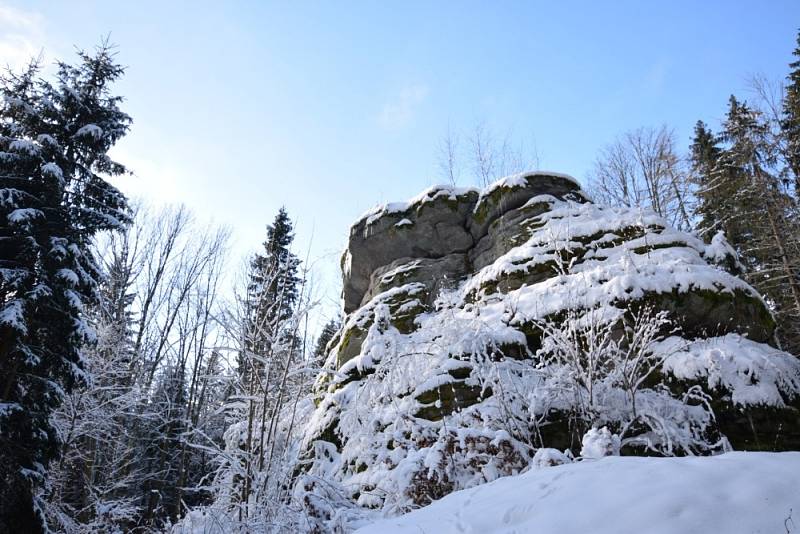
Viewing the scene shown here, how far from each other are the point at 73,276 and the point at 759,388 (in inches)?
459

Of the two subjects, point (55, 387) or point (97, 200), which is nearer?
point (55, 387)

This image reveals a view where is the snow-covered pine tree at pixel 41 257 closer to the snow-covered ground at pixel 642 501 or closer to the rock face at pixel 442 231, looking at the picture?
the rock face at pixel 442 231

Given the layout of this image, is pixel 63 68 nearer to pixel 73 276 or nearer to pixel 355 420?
pixel 73 276

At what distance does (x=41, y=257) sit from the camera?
345 inches

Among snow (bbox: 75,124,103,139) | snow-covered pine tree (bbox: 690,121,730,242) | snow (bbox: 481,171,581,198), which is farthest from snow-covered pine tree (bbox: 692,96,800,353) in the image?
snow (bbox: 75,124,103,139)

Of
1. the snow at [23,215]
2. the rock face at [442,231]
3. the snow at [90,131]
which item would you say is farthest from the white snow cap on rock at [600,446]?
the snow at [90,131]

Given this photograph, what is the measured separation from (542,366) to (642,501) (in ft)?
16.6

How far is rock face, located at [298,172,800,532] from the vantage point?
580 centimetres

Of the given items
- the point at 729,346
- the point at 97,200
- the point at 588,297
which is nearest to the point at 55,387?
the point at 97,200

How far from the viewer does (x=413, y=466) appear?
17.6ft

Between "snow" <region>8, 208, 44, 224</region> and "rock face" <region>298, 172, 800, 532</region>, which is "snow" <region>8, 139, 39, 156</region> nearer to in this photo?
"snow" <region>8, 208, 44, 224</region>

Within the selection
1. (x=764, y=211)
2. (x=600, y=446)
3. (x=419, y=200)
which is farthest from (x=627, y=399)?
(x=764, y=211)

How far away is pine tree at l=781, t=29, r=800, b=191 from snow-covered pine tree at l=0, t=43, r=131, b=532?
715 inches

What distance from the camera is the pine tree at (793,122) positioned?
13.1 m
